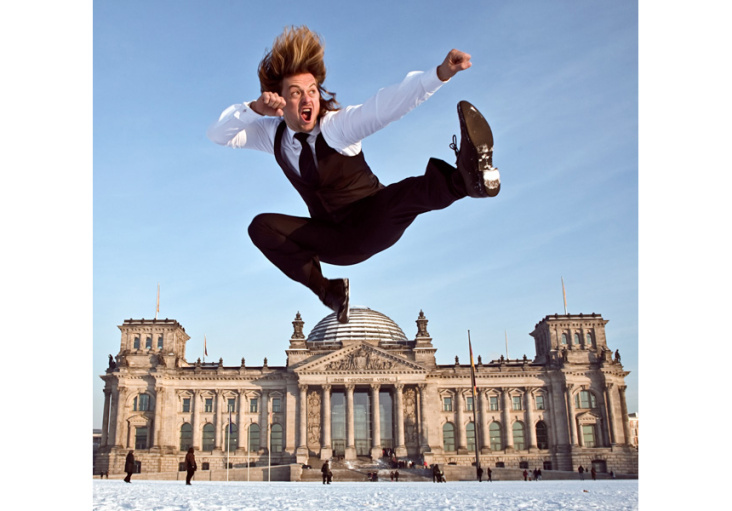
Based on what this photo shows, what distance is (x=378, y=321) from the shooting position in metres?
62.7

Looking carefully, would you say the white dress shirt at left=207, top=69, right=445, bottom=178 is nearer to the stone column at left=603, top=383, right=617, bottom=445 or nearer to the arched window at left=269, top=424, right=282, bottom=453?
the arched window at left=269, top=424, right=282, bottom=453

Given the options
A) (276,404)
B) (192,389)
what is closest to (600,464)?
(276,404)

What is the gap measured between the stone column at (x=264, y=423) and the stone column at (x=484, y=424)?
730 inches

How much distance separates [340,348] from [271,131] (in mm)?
52413

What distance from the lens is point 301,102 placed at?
3623mm

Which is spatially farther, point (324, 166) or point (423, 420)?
point (423, 420)

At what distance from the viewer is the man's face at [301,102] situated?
359cm

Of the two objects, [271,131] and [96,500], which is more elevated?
[271,131]

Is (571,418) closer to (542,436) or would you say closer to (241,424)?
(542,436)

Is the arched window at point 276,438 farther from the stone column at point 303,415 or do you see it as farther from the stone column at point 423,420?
the stone column at point 423,420

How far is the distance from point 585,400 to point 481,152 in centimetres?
5631

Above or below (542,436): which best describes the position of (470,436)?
above

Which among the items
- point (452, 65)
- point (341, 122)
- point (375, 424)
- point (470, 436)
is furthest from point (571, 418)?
point (452, 65)

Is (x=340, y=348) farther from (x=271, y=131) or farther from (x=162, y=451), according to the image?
(x=271, y=131)
